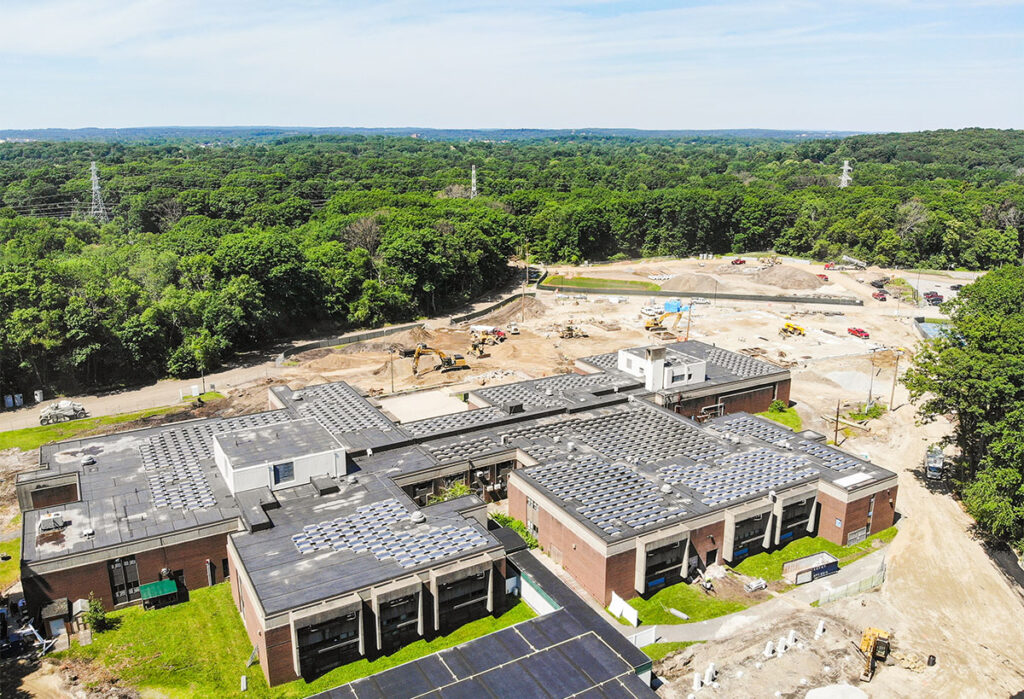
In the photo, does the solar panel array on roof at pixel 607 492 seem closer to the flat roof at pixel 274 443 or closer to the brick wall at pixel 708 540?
the brick wall at pixel 708 540

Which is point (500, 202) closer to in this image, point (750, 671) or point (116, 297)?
point (116, 297)

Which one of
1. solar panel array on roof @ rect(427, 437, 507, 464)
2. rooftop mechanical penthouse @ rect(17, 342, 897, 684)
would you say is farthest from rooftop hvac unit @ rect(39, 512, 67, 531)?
solar panel array on roof @ rect(427, 437, 507, 464)

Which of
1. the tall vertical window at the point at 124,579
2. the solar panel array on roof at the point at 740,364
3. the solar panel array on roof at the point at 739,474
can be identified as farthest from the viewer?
the solar panel array on roof at the point at 740,364

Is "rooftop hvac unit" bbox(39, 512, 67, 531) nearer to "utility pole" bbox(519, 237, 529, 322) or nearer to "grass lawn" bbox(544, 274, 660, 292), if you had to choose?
"utility pole" bbox(519, 237, 529, 322)

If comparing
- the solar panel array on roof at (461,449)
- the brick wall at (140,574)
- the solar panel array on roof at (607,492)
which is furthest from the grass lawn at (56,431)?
the solar panel array on roof at (607,492)

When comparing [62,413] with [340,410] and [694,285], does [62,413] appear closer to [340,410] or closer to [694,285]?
[340,410]

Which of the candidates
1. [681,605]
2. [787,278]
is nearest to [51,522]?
[681,605]
